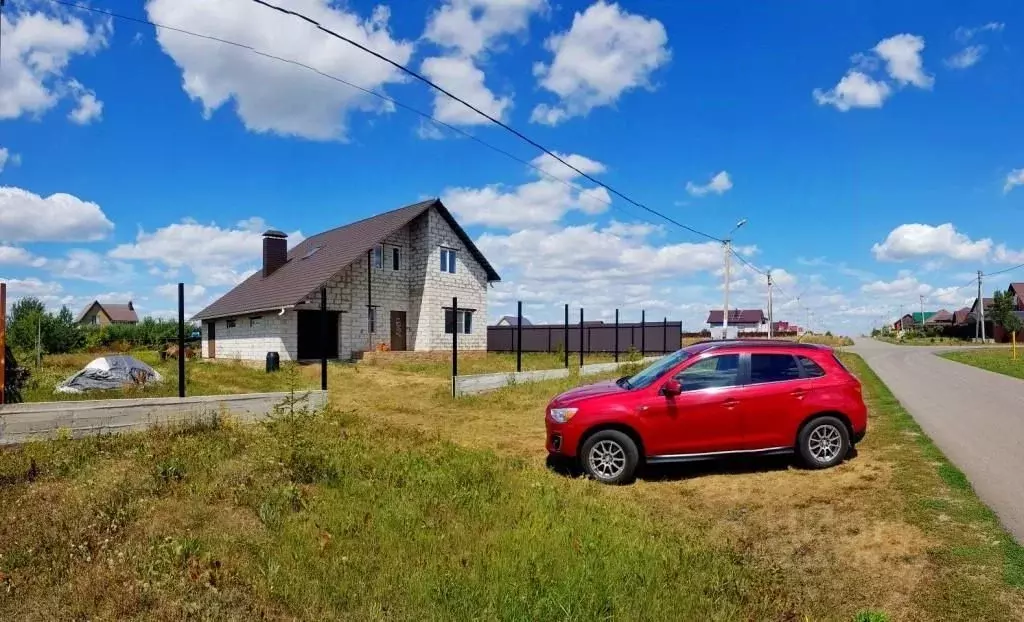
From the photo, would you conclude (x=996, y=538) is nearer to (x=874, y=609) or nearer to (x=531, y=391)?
(x=874, y=609)

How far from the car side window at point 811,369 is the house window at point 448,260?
22726 millimetres

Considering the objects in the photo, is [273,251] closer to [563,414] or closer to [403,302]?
[403,302]

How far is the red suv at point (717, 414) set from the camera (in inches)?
297

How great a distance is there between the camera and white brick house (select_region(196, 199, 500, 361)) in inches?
1023

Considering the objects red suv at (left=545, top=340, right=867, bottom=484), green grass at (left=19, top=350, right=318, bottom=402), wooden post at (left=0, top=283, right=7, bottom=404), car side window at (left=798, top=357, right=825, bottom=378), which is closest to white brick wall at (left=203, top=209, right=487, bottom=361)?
green grass at (left=19, top=350, right=318, bottom=402)

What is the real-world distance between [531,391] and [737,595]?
476 inches

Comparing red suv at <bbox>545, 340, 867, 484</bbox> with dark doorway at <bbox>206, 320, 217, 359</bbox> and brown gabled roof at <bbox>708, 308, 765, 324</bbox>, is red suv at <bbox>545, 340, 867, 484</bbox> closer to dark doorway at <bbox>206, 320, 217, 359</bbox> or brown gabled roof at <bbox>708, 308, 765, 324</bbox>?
dark doorway at <bbox>206, 320, 217, 359</bbox>

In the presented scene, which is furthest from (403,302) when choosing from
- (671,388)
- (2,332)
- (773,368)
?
(773,368)

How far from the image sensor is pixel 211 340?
3247cm

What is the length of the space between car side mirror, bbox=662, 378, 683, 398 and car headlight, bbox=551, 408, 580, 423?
1.12 m

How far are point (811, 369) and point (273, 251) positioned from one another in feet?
96.0

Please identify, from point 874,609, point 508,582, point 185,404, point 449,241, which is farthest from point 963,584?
point 449,241

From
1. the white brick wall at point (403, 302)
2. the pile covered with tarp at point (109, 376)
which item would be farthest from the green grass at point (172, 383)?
the white brick wall at point (403, 302)

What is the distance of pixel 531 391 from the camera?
53.0 ft
